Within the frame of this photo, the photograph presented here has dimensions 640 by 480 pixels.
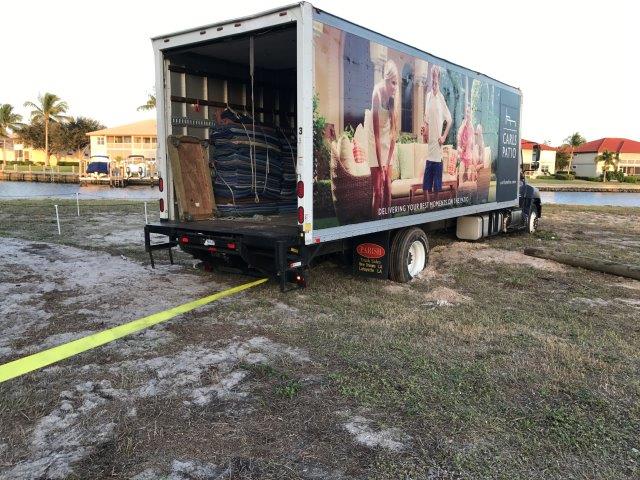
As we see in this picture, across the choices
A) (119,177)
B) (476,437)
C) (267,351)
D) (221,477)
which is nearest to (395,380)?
(476,437)

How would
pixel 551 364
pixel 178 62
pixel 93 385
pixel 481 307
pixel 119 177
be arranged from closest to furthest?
pixel 93 385 < pixel 551 364 < pixel 481 307 < pixel 178 62 < pixel 119 177

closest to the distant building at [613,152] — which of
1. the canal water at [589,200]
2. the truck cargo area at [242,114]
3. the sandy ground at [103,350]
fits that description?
the canal water at [589,200]

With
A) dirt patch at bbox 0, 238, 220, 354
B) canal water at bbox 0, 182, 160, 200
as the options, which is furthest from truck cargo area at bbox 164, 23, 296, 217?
canal water at bbox 0, 182, 160, 200

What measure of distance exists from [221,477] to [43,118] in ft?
285

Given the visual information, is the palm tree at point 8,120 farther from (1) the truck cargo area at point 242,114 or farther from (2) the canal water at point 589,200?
(1) the truck cargo area at point 242,114

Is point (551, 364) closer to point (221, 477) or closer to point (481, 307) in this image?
point (481, 307)

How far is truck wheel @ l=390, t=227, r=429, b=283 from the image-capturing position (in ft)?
24.4

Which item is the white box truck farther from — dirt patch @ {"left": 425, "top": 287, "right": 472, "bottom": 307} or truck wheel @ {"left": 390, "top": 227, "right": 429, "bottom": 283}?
dirt patch @ {"left": 425, "top": 287, "right": 472, "bottom": 307}

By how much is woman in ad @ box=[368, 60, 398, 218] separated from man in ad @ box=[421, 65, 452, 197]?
0.90 meters

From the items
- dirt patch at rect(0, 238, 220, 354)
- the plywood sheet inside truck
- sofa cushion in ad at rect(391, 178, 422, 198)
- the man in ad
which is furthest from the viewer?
the man in ad

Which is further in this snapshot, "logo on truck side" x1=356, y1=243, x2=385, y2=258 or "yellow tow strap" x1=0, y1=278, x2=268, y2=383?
"logo on truck side" x1=356, y1=243, x2=385, y2=258

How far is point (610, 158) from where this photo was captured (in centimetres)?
8356

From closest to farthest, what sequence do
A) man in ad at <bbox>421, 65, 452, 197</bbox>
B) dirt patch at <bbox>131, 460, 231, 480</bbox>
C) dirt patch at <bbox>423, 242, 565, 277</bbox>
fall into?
dirt patch at <bbox>131, 460, 231, 480</bbox> → man in ad at <bbox>421, 65, 452, 197</bbox> → dirt patch at <bbox>423, 242, 565, 277</bbox>

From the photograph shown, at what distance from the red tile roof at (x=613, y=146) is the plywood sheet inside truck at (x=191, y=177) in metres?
94.2
